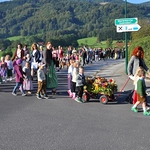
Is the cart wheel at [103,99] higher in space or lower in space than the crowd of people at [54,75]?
lower

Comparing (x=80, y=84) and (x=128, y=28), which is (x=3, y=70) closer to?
(x=128, y=28)

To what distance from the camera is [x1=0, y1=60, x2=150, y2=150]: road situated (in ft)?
19.4

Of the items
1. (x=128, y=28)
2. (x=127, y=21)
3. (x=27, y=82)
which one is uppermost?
(x=127, y=21)

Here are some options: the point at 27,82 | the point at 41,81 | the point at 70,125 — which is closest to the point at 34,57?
the point at 27,82

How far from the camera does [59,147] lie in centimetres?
575

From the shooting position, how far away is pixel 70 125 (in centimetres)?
726

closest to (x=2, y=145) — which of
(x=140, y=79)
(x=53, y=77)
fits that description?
(x=140, y=79)

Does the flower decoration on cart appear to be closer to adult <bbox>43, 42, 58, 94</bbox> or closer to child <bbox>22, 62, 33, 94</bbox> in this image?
adult <bbox>43, 42, 58, 94</bbox>

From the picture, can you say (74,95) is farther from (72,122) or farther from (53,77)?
(72,122)

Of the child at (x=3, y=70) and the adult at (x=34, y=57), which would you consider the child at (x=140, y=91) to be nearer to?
the adult at (x=34, y=57)

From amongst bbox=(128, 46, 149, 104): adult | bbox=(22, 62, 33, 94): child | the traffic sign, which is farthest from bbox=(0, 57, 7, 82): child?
bbox=(128, 46, 149, 104): adult

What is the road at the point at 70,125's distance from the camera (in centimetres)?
591

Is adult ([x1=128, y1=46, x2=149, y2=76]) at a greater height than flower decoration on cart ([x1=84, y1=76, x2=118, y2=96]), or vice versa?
adult ([x1=128, y1=46, x2=149, y2=76])

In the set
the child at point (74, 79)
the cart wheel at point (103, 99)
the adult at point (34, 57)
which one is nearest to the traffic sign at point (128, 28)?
the adult at point (34, 57)
